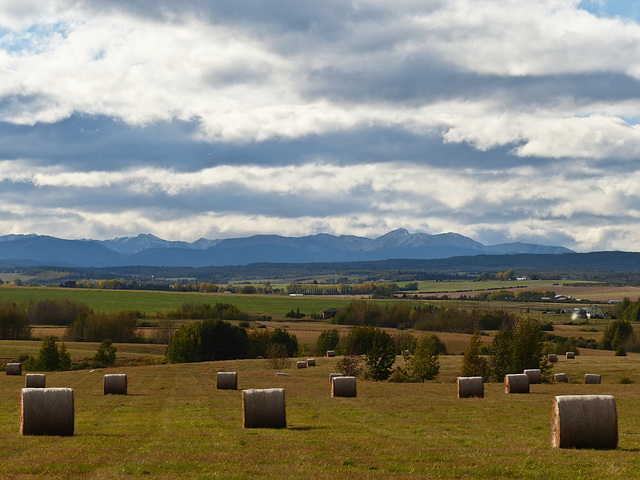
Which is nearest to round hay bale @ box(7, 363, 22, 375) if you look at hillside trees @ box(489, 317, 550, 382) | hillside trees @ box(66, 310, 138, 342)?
hillside trees @ box(489, 317, 550, 382)

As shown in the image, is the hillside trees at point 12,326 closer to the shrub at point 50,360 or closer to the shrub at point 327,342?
the shrub at point 50,360

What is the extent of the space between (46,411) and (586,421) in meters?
16.5

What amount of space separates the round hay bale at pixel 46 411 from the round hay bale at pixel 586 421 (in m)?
15.1

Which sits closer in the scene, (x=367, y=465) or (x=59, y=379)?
(x=367, y=465)

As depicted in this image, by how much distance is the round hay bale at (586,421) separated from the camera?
20750 mm

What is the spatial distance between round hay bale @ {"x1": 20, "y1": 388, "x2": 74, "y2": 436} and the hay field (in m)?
0.57

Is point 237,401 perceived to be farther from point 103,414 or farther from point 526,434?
point 526,434

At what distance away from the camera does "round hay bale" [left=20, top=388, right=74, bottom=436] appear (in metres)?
23.3

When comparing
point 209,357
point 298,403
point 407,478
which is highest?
point 407,478

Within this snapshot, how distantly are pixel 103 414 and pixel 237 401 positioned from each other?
9260 millimetres

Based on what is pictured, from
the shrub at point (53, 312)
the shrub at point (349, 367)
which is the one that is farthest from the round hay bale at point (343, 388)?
the shrub at point (53, 312)

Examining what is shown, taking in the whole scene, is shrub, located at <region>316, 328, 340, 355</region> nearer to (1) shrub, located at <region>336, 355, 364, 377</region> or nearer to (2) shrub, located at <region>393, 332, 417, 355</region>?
(2) shrub, located at <region>393, 332, 417, 355</region>

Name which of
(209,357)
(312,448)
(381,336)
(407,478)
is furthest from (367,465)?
(209,357)

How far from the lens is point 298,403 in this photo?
38.3 metres
